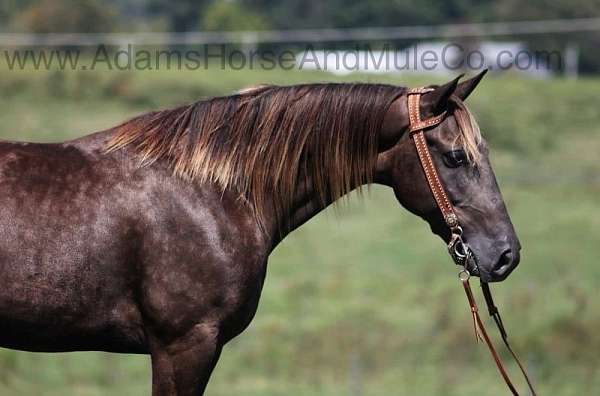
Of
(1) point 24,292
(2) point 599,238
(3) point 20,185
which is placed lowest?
(2) point 599,238

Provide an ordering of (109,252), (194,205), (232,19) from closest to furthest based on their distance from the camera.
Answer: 1. (109,252)
2. (194,205)
3. (232,19)

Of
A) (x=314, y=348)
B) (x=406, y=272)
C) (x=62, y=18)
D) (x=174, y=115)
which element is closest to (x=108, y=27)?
(x=62, y=18)

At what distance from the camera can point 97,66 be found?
33.6 meters

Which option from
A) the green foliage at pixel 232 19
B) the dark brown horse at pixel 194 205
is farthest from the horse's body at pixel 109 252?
the green foliage at pixel 232 19

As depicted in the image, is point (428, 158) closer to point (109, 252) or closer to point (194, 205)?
point (194, 205)

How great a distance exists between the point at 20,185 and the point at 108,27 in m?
37.0

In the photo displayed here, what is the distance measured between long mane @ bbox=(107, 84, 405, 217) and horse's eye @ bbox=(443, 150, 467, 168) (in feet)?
1.22

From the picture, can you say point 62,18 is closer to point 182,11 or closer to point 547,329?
point 182,11

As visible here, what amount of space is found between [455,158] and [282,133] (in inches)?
33.5

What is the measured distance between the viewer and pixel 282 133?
5.52 m

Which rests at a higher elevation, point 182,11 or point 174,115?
point 174,115

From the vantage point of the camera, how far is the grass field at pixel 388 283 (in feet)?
58.6

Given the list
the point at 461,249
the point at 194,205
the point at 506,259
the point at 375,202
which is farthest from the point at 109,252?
the point at 375,202

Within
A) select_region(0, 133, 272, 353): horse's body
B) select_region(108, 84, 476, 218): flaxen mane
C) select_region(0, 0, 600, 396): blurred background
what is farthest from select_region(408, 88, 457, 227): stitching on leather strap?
select_region(0, 0, 600, 396): blurred background
